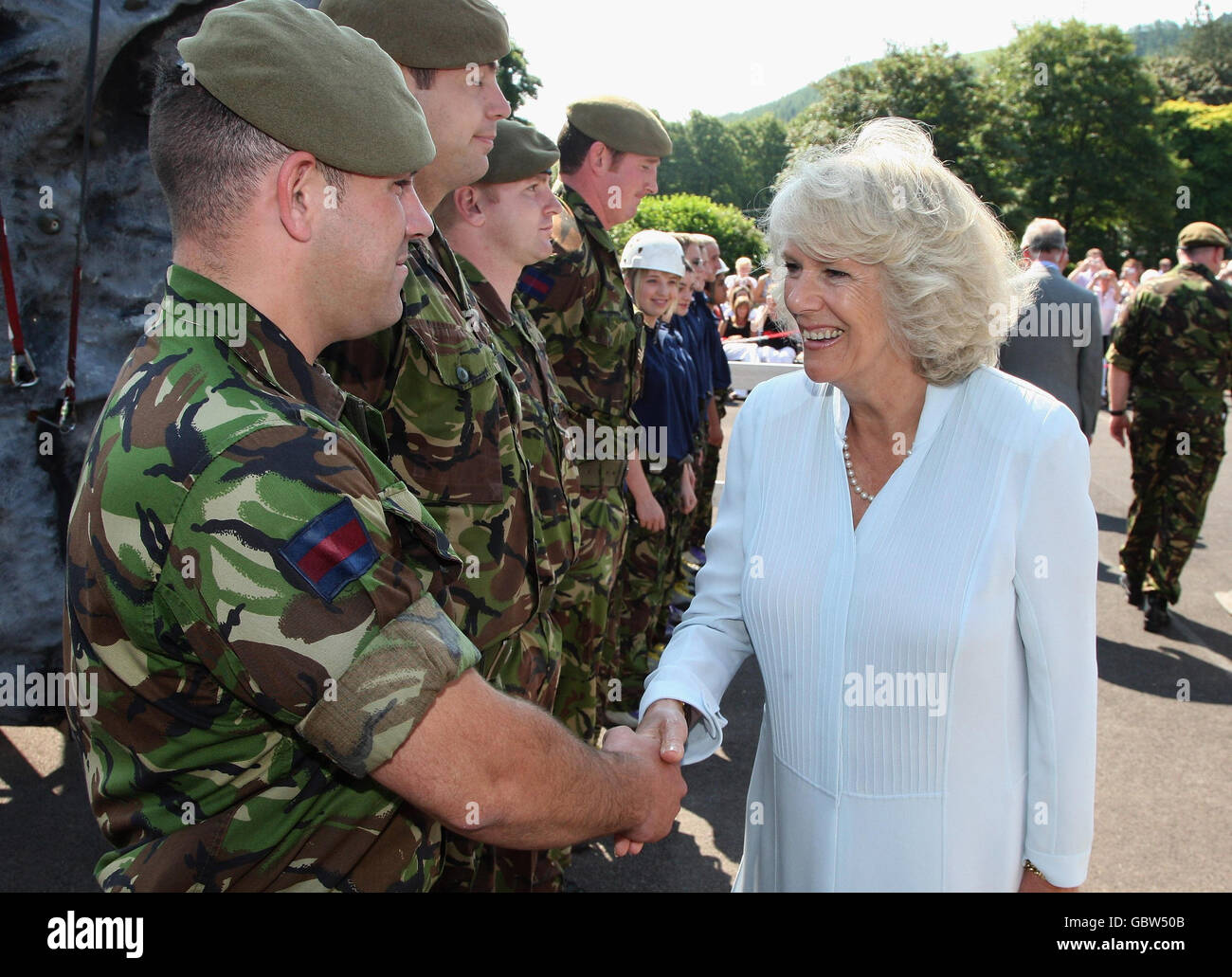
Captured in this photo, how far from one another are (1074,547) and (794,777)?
729mm

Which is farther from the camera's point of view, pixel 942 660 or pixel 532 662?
pixel 532 662

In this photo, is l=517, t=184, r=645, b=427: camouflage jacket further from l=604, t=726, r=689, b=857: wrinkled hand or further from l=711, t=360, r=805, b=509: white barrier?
l=711, t=360, r=805, b=509: white barrier

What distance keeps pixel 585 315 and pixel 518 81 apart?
108 feet

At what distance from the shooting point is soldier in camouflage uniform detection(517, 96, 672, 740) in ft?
12.4

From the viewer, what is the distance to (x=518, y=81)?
3431 cm

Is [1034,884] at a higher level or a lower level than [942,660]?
lower

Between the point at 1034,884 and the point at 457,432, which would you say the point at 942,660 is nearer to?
the point at 1034,884

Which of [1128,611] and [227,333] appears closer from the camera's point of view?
[227,333]

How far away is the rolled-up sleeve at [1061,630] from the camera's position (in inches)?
75.1

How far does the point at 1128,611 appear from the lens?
6781mm

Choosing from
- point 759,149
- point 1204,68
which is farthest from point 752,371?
point 759,149

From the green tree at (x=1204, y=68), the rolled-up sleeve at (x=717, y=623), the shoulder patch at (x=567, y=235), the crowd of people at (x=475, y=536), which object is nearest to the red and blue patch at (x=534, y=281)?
the shoulder patch at (x=567, y=235)
